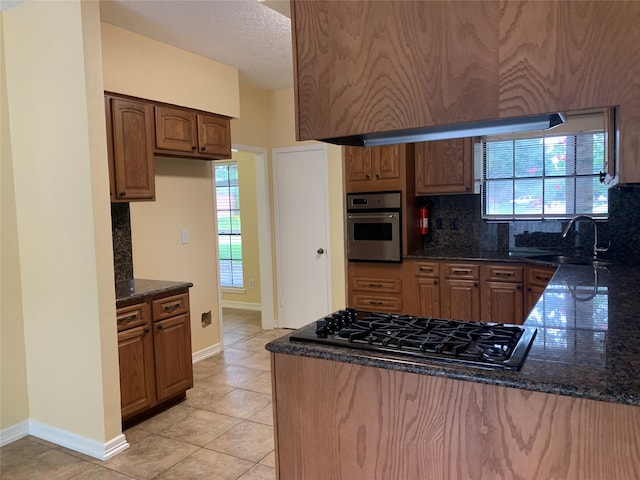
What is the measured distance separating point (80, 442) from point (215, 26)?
9.63 ft

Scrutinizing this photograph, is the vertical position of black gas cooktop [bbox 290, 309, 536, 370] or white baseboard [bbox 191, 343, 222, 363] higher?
black gas cooktop [bbox 290, 309, 536, 370]

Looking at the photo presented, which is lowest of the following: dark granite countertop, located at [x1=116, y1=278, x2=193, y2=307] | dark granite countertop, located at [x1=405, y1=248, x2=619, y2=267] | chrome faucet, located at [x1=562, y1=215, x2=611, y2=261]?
dark granite countertop, located at [x1=116, y1=278, x2=193, y2=307]

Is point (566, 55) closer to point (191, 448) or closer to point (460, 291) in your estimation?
point (191, 448)

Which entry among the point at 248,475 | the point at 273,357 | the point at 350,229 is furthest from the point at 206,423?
the point at 350,229

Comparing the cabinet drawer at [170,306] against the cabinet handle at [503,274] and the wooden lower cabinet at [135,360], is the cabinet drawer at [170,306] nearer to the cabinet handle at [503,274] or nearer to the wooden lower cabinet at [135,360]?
the wooden lower cabinet at [135,360]

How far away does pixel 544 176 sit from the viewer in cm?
426

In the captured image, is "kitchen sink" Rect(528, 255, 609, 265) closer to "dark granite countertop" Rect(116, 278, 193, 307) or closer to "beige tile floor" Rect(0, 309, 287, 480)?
"beige tile floor" Rect(0, 309, 287, 480)

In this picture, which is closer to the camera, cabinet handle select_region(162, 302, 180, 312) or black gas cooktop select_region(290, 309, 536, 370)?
black gas cooktop select_region(290, 309, 536, 370)

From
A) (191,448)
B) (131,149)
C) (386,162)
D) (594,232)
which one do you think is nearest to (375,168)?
(386,162)

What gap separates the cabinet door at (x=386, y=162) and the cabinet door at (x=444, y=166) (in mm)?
254

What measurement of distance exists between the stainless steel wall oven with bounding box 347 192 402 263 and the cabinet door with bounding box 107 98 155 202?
6.40ft

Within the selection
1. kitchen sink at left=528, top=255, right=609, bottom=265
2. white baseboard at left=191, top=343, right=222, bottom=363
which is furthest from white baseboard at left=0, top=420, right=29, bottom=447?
kitchen sink at left=528, top=255, right=609, bottom=265

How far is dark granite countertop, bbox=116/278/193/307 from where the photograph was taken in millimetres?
2918

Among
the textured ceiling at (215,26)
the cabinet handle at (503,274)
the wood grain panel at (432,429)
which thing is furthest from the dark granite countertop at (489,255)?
the wood grain panel at (432,429)
